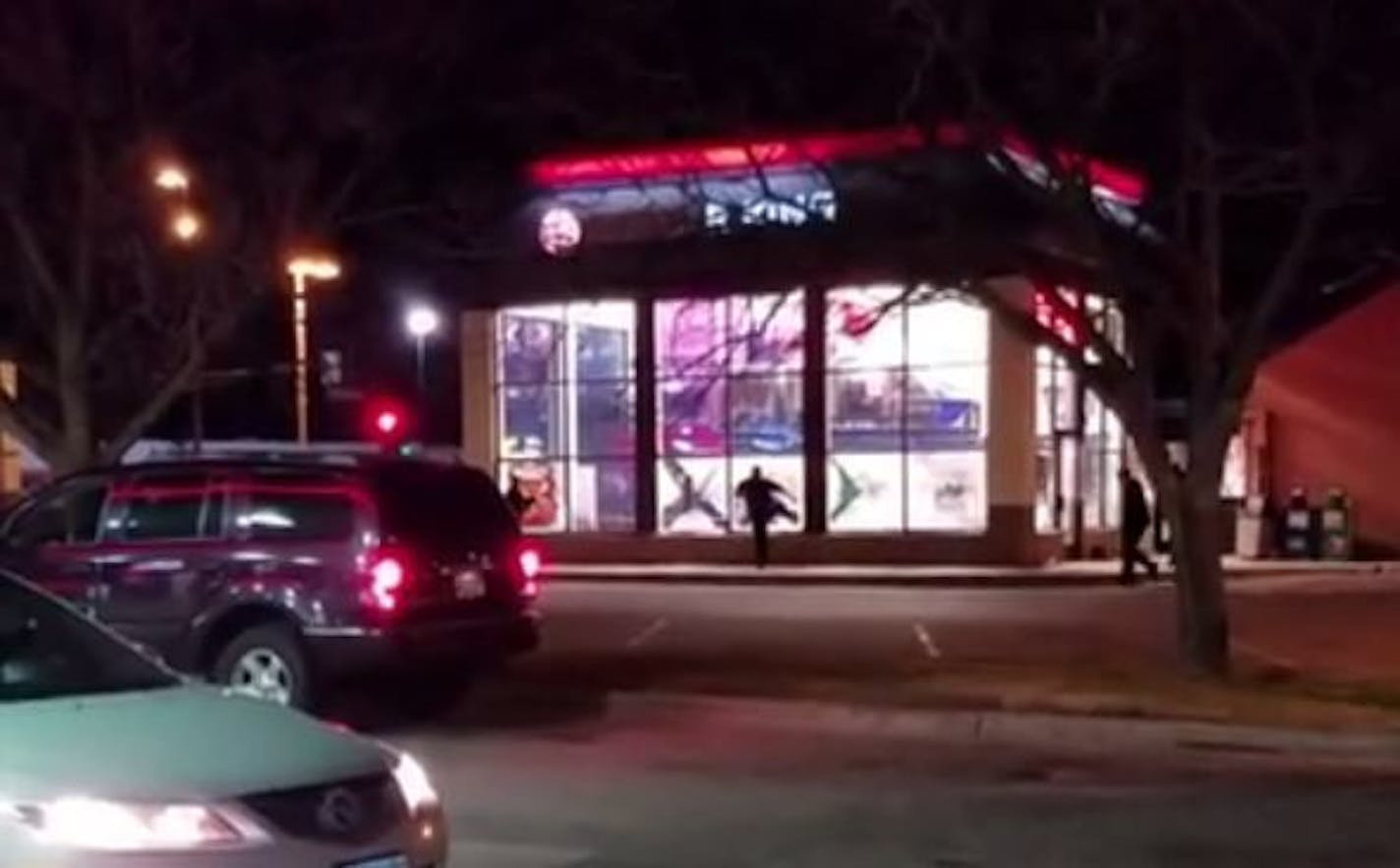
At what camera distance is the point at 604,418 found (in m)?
45.0

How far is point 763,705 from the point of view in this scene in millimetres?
17203

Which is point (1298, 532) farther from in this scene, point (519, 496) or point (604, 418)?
point (519, 496)

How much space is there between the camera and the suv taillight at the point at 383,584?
1535 centimetres

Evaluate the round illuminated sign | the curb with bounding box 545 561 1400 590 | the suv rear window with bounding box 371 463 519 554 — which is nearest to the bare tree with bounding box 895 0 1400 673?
the suv rear window with bounding box 371 463 519 554

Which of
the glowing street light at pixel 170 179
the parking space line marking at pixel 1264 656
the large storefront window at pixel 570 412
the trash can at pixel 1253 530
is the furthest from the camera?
the large storefront window at pixel 570 412

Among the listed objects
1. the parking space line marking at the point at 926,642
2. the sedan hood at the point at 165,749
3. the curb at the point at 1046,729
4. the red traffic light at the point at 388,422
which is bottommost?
the curb at the point at 1046,729

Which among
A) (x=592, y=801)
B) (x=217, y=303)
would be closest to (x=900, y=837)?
(x=592, y=801)

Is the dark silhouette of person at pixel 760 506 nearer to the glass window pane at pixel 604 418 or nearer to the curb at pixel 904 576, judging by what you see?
the curb at pixel 904 576

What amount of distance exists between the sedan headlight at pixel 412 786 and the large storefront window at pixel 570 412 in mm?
36419

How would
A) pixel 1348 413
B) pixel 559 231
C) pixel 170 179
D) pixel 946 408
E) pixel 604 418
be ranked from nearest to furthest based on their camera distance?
pixel 170 179, pixel 946 408, pixel 559 231, pixel 1348 413, pixel 604 418

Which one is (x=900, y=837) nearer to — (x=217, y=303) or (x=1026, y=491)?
(x=217, y=303)

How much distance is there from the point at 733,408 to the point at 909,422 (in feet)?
11.4

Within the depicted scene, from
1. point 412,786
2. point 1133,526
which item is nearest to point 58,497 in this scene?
point 412,786

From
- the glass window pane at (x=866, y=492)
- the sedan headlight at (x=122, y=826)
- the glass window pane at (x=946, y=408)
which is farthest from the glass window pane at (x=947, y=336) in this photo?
the sedan headlight at (x=122, y=826)
